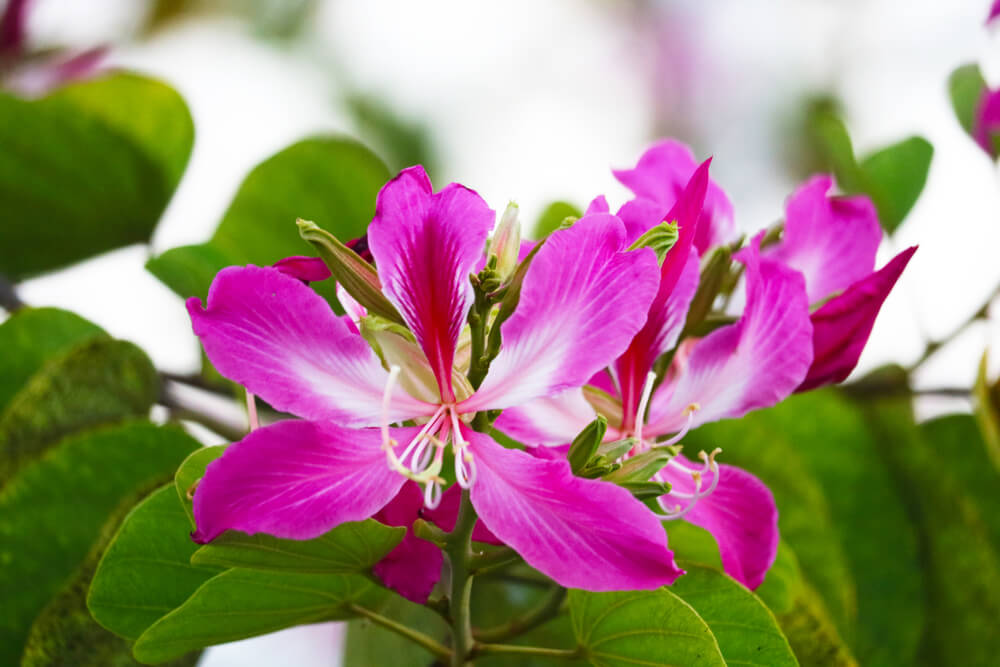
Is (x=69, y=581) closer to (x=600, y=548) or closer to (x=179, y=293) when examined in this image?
(x=179, y=293)

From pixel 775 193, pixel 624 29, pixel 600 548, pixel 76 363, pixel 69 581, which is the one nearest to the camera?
pixel 600 548

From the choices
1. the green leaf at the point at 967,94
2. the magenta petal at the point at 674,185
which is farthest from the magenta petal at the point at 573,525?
the green leaf at the point at 967,94

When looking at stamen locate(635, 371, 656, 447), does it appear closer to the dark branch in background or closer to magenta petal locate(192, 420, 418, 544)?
magenta petal locate(192, 420, 418, 544)

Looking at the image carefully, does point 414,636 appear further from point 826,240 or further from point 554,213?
point 554,213

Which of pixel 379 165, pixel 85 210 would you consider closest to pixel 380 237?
pixel 379 165

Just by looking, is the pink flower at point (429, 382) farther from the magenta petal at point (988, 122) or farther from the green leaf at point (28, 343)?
the magenta petal at point (988, 122)

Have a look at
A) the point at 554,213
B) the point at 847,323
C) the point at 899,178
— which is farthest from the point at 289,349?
the point at 899,178
